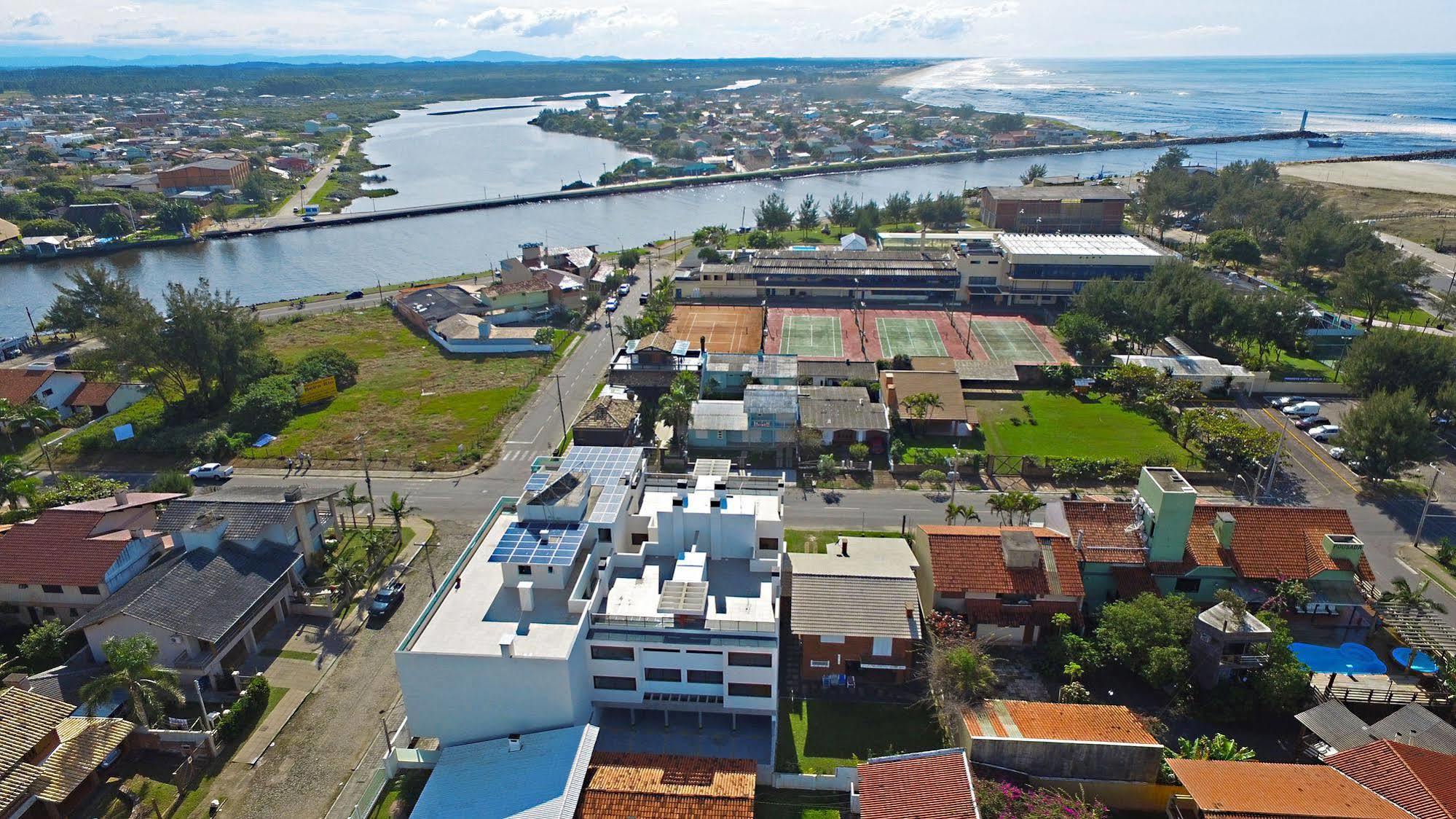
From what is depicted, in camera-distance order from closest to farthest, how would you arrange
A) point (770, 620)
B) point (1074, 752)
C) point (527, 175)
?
point (1074, 752) → point (770, 620) → point (527, 175)

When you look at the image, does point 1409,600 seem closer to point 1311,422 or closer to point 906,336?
point 1311,422

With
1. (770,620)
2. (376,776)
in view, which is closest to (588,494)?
(770,620)

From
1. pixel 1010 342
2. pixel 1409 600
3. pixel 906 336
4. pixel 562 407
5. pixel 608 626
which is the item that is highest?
pixel 608 626

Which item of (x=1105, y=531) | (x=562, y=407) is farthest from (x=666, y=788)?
(x=562, y=407)

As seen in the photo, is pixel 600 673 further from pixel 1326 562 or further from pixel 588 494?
pixel 1326 562

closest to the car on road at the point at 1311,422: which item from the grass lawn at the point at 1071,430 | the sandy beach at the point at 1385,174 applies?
the grass lawn at the point at 1071,430
